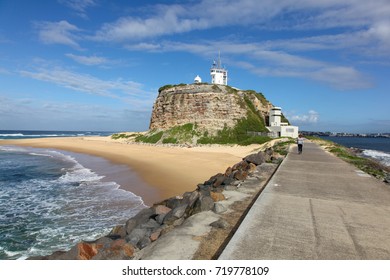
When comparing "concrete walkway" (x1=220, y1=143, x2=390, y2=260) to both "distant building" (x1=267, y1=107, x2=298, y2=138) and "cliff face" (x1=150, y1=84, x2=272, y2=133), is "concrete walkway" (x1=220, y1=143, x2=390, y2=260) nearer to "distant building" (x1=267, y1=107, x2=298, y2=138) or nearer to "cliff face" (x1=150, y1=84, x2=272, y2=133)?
"cliff face" (x1=150, y1=84, x2=272, y2=133)

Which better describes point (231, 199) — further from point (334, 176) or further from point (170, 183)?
point (170, 183)

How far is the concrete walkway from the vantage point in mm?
4250

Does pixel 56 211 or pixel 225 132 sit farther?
pixel 225 132

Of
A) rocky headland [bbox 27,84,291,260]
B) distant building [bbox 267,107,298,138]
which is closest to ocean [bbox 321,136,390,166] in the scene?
distant building [bbox 267,107,298,138]

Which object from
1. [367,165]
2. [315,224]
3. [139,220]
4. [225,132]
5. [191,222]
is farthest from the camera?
[225,132]

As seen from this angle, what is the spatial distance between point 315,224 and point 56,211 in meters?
10.8

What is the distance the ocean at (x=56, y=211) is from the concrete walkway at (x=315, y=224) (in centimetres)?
605

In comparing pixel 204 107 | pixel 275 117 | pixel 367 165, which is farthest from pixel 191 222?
pixel 275 117

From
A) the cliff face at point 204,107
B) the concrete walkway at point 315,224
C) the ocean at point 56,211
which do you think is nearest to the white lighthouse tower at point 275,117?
the cliff face at point 204,107

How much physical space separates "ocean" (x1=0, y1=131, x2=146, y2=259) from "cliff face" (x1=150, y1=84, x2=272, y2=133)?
3373cm

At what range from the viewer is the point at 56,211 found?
1167cm

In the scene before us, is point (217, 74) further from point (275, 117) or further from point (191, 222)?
point (191, 222)
